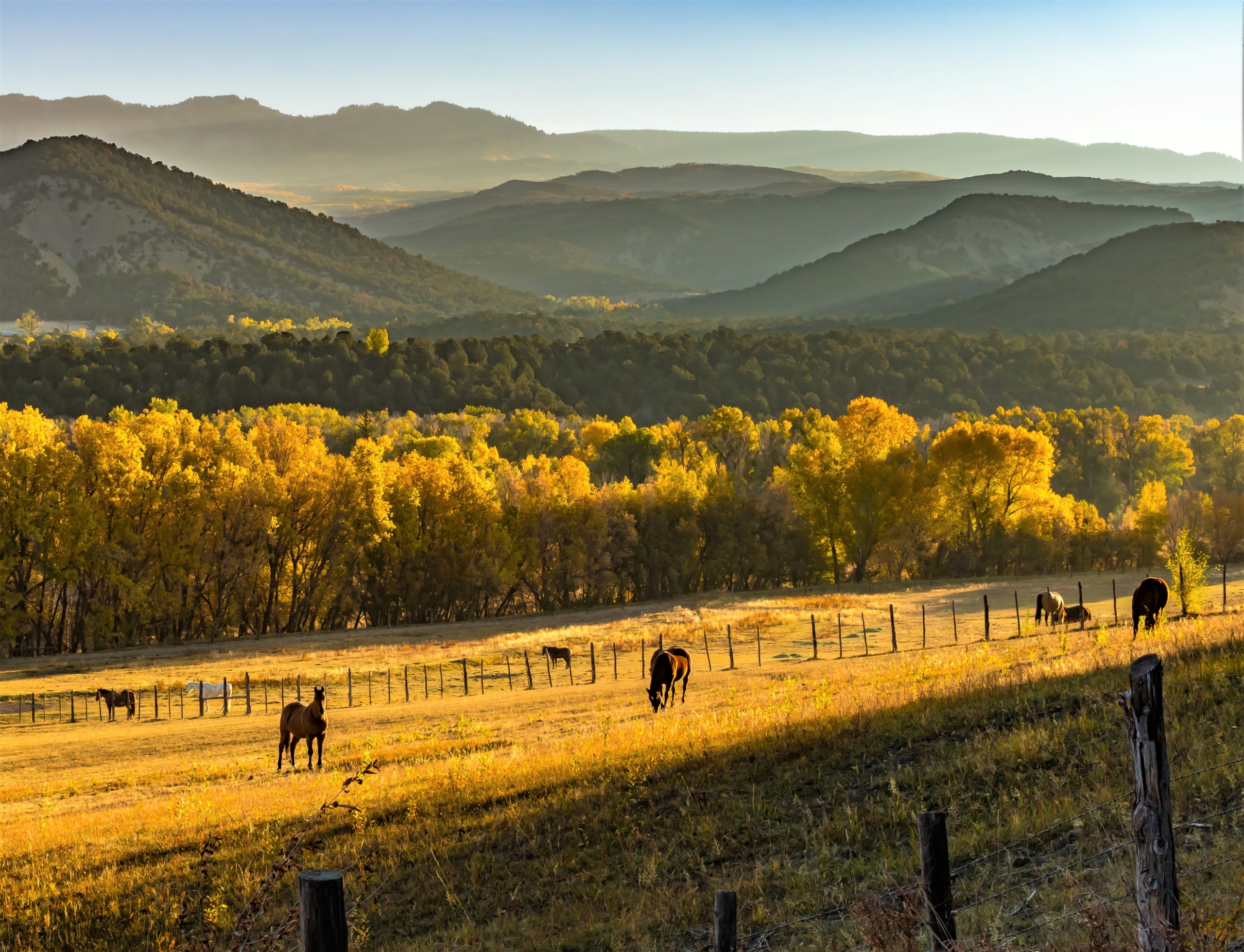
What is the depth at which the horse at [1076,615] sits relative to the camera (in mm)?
39781

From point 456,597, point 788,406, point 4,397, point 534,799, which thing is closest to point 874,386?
point 788,406

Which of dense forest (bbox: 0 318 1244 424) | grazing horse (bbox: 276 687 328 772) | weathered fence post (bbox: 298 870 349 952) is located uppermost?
dense forest (bbox: 0 318 1244 424)

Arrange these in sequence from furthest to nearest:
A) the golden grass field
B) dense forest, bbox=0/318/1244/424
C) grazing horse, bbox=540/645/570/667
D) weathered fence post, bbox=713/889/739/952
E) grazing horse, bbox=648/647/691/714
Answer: dense forest, bbox=0/318/1244/424, grazing horse, bbox=540/645/570/667, grazing horse, bbox=648/647/691/714, the golden grass field, weathered fence post, bbox=713/889/739/952

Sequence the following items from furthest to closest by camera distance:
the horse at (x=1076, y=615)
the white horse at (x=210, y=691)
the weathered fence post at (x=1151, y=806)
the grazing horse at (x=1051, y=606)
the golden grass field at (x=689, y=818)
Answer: the white horse at (x=210, y=691)
the grazing horse at (x=1051, y=606)
the horse at (x=1076, y=615)
the golden grass field at (x=689, y=818)
the weathered fence post at (x=1151, y=806)

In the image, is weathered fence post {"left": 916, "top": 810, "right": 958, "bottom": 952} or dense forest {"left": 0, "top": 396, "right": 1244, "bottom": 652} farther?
dense forest {"left": 0, "top": 396, "right": 1244, "bottom": 652}

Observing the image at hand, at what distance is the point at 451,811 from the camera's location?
47.9ft

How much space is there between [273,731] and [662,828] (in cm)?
2403

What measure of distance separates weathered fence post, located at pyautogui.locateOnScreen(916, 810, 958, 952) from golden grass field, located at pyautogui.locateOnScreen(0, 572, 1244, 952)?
0.91 ft

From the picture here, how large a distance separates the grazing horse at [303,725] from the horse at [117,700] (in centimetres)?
2156

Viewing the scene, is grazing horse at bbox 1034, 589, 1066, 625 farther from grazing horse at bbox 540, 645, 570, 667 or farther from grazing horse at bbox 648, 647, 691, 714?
Answer: grazing horse at bbox 540, 645, 570, 667

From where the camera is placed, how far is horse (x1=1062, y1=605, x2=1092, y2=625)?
39.8m

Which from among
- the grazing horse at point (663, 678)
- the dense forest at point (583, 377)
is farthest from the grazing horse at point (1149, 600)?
the dense forest at point (583, 377)

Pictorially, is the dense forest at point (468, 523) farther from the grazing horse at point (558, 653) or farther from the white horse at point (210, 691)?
the grazing horse at point (558, 653)

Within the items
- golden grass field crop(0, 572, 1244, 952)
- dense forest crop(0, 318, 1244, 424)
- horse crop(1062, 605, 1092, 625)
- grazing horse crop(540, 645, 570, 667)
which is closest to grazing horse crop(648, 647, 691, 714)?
golden grass field crop(0, 572, 1244, 952)
